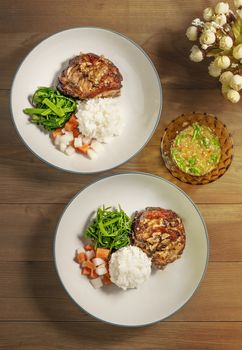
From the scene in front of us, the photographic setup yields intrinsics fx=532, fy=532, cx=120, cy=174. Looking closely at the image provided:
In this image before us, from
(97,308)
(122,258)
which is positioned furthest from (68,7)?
(97,308)

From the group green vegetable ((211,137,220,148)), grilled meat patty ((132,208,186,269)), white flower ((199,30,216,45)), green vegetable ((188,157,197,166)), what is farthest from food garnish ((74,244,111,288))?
white flower ((199,30,216,45))

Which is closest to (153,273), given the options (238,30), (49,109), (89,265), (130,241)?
(130,241)

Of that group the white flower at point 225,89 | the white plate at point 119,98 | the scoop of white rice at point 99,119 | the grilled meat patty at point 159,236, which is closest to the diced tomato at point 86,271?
the grilled meat patty at point 159,236

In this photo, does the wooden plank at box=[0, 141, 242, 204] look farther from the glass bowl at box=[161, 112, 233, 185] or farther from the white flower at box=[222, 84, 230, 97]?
the white flower at box=[222, 84, 230, 97]

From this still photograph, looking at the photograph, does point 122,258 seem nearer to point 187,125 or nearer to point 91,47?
point 187,125

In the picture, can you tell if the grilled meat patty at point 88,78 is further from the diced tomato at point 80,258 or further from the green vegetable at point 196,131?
the diced tomato at point 80,258

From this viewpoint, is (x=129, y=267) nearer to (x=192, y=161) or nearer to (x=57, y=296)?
(x=57, y=296)
